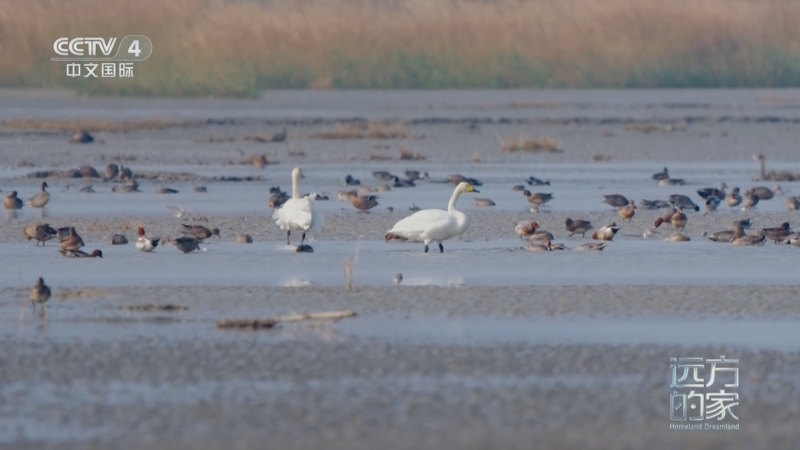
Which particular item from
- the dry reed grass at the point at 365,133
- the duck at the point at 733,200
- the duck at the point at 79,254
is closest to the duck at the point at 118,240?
the duck at the point at 79,254

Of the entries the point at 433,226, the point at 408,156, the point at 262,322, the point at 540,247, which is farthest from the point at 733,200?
the point at 408,156

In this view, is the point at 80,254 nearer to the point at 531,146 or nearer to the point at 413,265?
the point at 413,265

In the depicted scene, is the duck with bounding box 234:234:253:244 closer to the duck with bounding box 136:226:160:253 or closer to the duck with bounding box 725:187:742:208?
the duck with bounding box 136:226:160:253

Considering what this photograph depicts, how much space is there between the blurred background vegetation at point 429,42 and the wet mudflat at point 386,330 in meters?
25.6

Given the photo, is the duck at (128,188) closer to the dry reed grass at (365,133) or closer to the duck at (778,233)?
the duck at (778,233)

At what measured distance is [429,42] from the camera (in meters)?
49.5

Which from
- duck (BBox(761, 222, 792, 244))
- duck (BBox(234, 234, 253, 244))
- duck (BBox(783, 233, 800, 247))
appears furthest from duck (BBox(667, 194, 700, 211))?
duck (BBox(234, 234, 253, 244))

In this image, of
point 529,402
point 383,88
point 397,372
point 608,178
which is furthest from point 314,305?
point 383,88

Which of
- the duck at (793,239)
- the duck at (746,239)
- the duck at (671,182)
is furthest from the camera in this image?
the duck at (671,182)

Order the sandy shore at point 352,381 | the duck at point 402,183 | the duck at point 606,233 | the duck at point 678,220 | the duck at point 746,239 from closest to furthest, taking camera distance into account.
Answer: the sandy shore at point 352,381, the duck at point 746,239, the duck at point 606,233, the duck at point 678,220, the duck at point 402,183

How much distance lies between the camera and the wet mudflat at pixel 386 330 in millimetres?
7211

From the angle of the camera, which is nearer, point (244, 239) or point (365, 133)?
point (244, 239)

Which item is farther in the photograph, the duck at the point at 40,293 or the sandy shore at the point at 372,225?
the sandy shore at the point at 372,225

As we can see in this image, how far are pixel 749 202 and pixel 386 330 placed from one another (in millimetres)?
9720
